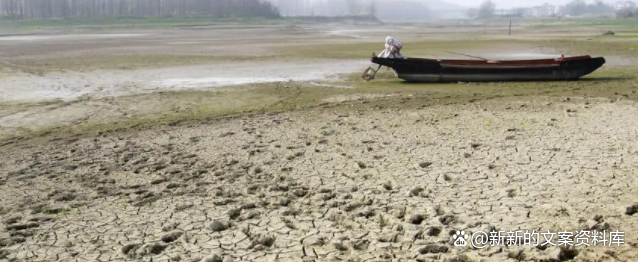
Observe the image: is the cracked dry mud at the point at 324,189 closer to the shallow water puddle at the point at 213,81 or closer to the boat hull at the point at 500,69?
the boat hull at the point at 500,69


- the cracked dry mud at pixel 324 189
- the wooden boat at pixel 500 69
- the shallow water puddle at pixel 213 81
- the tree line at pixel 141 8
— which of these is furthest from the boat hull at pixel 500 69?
the tree line at pixel 141 8

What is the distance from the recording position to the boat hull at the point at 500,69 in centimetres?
1708

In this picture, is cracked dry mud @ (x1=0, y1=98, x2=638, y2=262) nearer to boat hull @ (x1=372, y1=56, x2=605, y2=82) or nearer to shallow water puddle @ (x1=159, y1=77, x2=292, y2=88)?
boat hull @ (x1=372, y1=56, x2=605, y2=82)

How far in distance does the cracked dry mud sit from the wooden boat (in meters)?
5.96

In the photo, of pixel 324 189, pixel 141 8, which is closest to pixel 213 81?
pixel 324 189

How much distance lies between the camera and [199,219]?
6.30 metres

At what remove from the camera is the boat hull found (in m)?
17.1

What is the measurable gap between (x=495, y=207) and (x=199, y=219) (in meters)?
3.24

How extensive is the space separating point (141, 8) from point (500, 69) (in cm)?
11617

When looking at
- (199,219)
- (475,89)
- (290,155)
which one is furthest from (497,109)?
(199,219)

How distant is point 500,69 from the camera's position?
17.1m

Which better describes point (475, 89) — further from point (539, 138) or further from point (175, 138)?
point (175, 138)

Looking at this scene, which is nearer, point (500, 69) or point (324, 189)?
point (324, 189)

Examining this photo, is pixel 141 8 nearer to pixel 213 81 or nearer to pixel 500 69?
pixel 213 81
